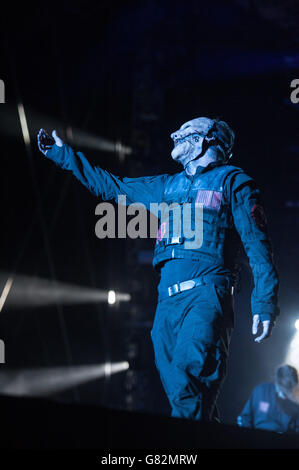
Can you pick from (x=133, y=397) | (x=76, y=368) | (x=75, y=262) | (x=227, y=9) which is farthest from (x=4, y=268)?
(x=227, y=9)

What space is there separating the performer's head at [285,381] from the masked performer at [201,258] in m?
2.30

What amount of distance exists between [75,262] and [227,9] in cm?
328

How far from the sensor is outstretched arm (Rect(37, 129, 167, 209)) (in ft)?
8.12

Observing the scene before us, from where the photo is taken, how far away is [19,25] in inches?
158

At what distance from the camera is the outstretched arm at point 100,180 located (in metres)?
2.47

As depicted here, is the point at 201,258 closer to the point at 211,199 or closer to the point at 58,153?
the point at 211,199

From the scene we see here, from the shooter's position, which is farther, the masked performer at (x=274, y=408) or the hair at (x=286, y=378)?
the hair at (x=286, y=378)

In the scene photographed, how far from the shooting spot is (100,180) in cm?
249

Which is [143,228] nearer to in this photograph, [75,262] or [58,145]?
[58,145]

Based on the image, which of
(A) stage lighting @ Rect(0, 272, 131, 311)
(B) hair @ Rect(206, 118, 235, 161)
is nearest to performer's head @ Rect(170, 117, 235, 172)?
(B) hair @ Rect(206, 118, 235, 161)

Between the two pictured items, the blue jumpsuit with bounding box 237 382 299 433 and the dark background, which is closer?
the blue jumpsuit with bounding box 237 382 299 433

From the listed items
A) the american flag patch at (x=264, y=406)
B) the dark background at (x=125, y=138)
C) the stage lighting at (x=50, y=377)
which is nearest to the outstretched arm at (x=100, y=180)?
the dark background at (x=125, y=138)

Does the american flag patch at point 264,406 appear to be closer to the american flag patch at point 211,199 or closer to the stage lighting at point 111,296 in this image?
the stage lighting at point 111,296

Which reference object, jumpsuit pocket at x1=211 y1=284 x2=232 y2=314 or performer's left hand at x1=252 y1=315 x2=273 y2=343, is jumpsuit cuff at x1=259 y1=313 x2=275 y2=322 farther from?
jumpsuit pocket at x1=211 y1=284 x2=232 y2=314
